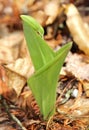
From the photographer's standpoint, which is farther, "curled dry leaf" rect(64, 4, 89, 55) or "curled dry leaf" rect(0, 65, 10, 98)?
"curled dry leaf" rect(64, 4, 89, 55)

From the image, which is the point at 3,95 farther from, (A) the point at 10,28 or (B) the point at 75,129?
(A) the point at 10,28

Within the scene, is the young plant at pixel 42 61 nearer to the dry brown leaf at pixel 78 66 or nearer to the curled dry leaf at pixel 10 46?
the dry brown leaf at pixel 78 66

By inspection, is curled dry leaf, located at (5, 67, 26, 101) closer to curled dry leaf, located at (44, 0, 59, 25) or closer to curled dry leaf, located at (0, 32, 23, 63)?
curled dry leaf, located at (0, 32, 23, 63)

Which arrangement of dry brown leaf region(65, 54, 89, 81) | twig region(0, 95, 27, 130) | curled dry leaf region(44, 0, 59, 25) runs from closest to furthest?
twig region(0, 95, 27, 130)
dry brown leaf region(65, 54, 89, 81)
curled dry leaf region(44, 0, 59, 25)

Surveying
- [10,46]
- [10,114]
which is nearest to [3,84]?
[10,114]

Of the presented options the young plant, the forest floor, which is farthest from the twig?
the young plant

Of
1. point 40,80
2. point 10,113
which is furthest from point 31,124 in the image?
point 40,80

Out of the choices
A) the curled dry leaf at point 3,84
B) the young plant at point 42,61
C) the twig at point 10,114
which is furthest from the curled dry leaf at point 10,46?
the young plant at point 42,61
